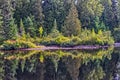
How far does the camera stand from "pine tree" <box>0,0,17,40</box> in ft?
128

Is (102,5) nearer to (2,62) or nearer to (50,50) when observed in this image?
(50,50)

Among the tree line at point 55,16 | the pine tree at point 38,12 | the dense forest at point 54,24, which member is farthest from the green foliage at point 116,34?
the pine tree at point 38,12

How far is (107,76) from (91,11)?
1846 cm

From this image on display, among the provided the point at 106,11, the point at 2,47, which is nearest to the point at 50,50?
the point at 2,47

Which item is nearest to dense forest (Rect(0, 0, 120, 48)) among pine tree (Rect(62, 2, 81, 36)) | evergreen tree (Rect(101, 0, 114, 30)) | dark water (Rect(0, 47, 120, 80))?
pine tree (Rect(62, 2, 81, 36))

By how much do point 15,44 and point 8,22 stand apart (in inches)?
96.7

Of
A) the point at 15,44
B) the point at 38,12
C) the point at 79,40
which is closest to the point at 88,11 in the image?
the point at 79,40

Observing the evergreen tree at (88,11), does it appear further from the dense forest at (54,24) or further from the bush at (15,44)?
the bush at (15,44)

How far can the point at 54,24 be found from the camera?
4197cm

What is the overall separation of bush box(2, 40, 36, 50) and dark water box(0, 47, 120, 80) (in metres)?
1.39

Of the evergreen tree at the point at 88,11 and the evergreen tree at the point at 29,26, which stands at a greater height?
the evergreen tree at the point at 88,11

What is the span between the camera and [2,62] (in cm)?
3136

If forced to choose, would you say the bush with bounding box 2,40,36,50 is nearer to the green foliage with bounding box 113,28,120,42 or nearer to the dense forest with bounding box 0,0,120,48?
the dense forest with bounding box 0,0,120,48

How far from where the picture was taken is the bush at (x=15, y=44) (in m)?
38.3
